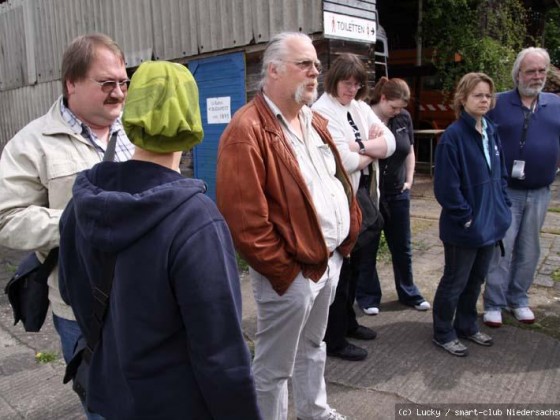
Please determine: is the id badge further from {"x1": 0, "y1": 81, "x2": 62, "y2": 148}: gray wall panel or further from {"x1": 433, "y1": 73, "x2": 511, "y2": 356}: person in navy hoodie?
{"x1": 0, "y1": 81, "x2": 62, "y2": 148}: gray wall panel

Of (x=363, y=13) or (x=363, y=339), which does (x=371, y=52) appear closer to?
(x=363, y=13)

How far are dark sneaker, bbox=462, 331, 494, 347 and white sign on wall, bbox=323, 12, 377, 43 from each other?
10.1ft

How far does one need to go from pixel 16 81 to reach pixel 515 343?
9811mm

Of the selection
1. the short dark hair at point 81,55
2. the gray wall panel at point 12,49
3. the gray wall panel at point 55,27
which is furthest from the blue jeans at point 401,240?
the gray wall panel at point 12,49

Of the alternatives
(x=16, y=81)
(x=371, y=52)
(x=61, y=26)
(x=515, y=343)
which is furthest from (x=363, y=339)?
(x=16, y=81)

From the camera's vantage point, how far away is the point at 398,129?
4.04m

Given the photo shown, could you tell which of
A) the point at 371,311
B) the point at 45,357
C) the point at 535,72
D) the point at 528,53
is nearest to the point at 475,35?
the point at 528,53

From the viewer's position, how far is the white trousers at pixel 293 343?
2.32 metres

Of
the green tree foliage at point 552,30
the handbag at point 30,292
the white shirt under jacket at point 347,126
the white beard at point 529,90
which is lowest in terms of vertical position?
the handbag at point 30,292

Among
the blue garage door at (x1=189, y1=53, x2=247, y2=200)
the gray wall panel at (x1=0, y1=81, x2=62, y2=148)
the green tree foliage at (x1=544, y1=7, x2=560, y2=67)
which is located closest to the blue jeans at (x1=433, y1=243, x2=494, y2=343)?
the blue garage door at (x1=189, y1=53, x2=247, y2=200)

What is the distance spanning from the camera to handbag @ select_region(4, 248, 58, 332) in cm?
197

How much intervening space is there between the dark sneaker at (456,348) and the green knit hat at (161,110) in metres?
2.76

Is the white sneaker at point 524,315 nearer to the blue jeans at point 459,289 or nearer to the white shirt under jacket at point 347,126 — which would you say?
the blue jeans at point 459,289

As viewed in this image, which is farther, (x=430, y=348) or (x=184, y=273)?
(x=430, y=348)
